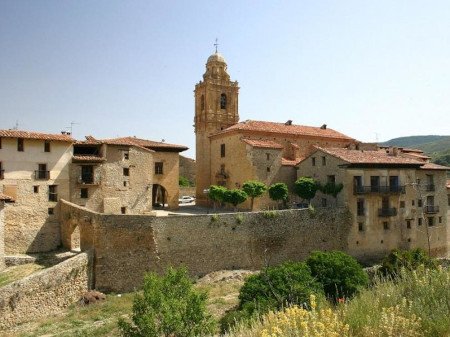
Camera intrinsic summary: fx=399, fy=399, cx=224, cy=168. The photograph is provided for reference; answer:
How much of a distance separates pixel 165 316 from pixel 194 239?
418 inches

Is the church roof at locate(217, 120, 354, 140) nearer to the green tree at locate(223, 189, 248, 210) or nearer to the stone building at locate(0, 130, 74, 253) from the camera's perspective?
the green tree at locate(223, 189, 248, 210)

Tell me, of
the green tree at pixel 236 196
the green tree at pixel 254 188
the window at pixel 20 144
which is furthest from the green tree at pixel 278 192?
the window at pixel 20 144

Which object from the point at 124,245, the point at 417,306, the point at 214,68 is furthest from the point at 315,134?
the point at 417,306

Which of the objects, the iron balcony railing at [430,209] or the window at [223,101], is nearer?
the iron balcony railing at [430,209]

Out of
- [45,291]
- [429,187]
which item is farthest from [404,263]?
[429,187]

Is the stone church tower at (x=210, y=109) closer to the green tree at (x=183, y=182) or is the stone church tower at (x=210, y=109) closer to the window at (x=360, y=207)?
the window at (x=360, y=207)

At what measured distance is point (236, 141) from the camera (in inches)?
1407

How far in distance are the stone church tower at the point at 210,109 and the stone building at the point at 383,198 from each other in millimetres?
10592

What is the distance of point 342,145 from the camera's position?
4028 cm

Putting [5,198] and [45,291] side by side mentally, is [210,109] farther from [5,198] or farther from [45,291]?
[45,291]

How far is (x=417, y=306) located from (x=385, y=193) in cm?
2598

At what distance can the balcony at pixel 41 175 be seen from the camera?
24.3 meters

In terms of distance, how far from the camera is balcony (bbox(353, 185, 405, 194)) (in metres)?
29.6

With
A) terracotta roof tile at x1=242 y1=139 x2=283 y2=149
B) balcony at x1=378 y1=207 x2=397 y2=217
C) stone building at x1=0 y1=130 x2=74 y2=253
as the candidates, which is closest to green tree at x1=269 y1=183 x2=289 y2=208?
terracotta roof tile at x1=242 y1=139 x2=283 y2=149
